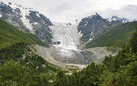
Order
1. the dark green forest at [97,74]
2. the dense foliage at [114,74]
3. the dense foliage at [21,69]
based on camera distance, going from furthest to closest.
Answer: the dense foliage at [21,69]
the dark green forest at [97,74]
the dense foliage at [114,74]

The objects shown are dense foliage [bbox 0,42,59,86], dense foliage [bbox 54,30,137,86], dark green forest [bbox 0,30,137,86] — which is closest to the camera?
dense foliage [bbox 54,30,137,86]

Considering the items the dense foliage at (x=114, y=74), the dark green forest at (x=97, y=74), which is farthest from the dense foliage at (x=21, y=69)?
the dense foliage at (x=114, y=74)

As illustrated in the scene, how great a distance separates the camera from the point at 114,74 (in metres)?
23.2

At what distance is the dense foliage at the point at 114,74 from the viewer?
52.2ft

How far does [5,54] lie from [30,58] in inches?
829

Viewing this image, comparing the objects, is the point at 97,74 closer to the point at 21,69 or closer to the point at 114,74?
the point at 114,74

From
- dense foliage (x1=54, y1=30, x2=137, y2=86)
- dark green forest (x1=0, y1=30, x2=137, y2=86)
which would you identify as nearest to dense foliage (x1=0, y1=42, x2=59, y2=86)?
dark green forest (x1=0, y1=30, x2=137, y2=86)

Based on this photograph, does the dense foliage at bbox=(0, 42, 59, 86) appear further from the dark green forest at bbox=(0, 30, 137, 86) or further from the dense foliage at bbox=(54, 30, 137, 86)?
the dense foliage at bbox=(54, 30, 137, 86)

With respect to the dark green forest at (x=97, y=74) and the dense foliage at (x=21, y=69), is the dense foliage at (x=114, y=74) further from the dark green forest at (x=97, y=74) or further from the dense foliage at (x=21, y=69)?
the dense foliage at (x=21, y=69)

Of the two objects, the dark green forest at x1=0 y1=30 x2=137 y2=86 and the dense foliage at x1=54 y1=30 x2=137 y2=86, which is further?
the dark green forest at x1=0 y1=30 x2=137 y2=86

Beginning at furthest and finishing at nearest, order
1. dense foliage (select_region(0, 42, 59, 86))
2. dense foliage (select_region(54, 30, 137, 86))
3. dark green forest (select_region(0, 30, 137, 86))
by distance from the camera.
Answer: dense foliage (select_region(0, 42, 59, 86)), dark green forest (select_region(0, 30, 137, 86)), dense foliage (select_region(54, 30, 137, 86))

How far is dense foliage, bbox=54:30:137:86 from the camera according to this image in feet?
52.2

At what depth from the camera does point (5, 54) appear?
102 m

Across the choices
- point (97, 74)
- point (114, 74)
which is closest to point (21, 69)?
point (97, 74)
